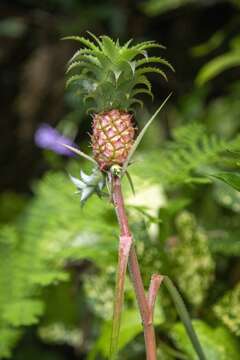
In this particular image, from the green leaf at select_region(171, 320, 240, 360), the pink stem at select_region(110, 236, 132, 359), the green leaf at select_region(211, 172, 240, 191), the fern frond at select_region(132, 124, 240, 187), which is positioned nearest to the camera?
the pink stem at select_region(110, 236, 132, 359)

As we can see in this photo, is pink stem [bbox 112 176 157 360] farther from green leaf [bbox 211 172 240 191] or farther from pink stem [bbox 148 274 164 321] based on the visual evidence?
green leaf [bbox 211 172 240 191]

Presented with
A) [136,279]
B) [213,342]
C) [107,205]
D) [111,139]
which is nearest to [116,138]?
[111,139]

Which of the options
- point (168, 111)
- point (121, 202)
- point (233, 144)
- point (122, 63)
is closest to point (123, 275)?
point (121, 202)

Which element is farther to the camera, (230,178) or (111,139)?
(230,178)

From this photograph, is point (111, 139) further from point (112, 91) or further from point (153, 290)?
point (153, 290)

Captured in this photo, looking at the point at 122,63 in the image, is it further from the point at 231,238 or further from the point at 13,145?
the point at 13,145

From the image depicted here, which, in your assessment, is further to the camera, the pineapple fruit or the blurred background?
the blurred background

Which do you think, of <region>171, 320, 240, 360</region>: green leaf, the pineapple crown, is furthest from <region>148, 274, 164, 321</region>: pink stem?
<region>171, 320, 240, 360</region>: green leaf

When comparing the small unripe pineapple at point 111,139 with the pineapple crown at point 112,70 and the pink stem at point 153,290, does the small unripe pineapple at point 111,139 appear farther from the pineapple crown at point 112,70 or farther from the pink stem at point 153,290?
the pink stem at point 153,290
